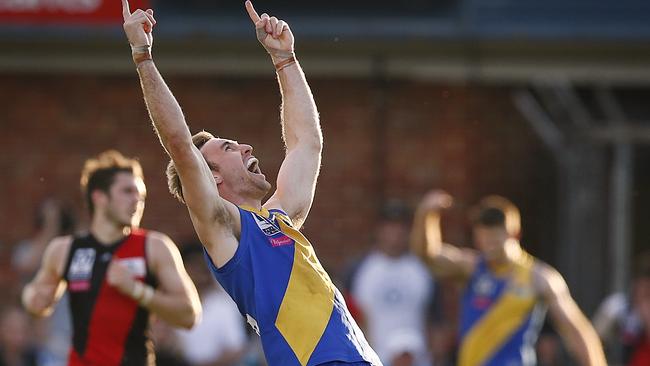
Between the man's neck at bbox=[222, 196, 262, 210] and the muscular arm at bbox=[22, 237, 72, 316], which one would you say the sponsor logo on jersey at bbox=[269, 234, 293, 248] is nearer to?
the man's neck at bbox=[222, 196, 262, 210]

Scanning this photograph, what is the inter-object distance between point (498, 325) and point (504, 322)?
0.05m

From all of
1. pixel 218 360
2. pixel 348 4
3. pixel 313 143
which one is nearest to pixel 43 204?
pixel 218 360

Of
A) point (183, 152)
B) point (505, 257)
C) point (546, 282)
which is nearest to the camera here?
Result: point (183, 152)

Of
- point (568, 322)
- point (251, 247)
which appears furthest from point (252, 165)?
point (568, 322)

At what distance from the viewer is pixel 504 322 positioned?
37.9 ft

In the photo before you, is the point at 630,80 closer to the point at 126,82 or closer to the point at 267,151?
the point at 267,151

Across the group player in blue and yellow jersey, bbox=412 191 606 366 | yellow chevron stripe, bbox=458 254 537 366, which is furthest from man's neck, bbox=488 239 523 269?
yellow chevron stripe, bbox=458 254 537 366

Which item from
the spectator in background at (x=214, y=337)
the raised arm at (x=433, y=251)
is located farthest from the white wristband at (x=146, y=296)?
the raised arm at (x=433, y=251)

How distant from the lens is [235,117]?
1386cm

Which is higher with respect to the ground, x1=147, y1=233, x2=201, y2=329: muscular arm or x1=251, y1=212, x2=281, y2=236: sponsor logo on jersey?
x1=251, y1=212, x2=281, y2=236: sponsor logo on jersey

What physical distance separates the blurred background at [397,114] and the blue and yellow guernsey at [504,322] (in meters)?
1.70

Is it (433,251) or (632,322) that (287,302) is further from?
(632,322)

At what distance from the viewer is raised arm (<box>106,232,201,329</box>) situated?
27.3ft

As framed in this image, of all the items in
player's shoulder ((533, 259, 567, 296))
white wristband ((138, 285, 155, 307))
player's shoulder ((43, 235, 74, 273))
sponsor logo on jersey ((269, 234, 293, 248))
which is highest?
sponsor logo on jersey ((269, 234, 293, 248))
